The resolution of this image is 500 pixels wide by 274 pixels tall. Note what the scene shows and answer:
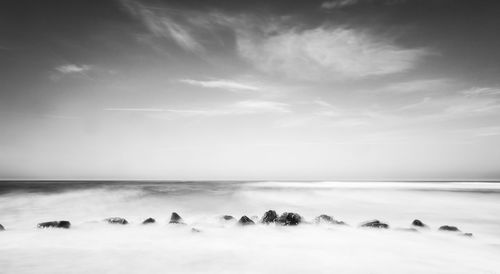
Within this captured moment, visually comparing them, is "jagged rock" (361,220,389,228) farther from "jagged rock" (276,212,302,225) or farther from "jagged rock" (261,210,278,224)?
"jagged rock" (261,210,278,224)

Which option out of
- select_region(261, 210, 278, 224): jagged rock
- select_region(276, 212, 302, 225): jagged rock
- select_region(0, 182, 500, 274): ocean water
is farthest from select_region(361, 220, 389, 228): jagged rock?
select_region(261, 210, 278, 224): jagged rock

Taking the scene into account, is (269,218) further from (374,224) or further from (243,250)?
(243,250)

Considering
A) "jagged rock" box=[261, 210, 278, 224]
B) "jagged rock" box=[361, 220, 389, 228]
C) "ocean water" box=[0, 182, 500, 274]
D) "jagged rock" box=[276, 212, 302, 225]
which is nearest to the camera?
"ocean water" box=[0, 182, 500, 274]

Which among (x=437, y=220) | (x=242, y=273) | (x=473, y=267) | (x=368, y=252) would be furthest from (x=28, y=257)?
(x=437, y=220)

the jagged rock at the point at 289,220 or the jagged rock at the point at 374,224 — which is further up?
the jagged rock at the point at 289,220

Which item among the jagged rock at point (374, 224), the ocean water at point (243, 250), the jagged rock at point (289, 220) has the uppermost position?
the jagged rock at point (289, 220)

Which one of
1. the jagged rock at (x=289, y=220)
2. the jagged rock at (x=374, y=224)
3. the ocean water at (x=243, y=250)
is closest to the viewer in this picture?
the ocean water at (x=243, y=250)

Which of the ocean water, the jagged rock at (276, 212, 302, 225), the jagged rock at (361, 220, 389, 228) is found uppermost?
the jagged rock at (276, 212, 302, 225)

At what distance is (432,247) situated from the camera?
26.8 ft

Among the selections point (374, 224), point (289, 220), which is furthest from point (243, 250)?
point (374, 224)

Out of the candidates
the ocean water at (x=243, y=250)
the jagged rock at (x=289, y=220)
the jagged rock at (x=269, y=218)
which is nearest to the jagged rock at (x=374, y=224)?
the ocean water at (x=243, y=250)

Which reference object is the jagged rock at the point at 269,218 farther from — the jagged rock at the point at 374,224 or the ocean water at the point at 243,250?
the jagged rock at the point at 374,224

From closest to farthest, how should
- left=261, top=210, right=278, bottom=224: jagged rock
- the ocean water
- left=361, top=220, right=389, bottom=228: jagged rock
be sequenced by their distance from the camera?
the ocean water
left=361, top=220, right=389, bottom=228: jagged rock
left=261, top=210, right=278, bottom=224: jagged rock

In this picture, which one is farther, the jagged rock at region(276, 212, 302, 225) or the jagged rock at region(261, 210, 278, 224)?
the jagged rock at region(261, 210, 278, 224)
